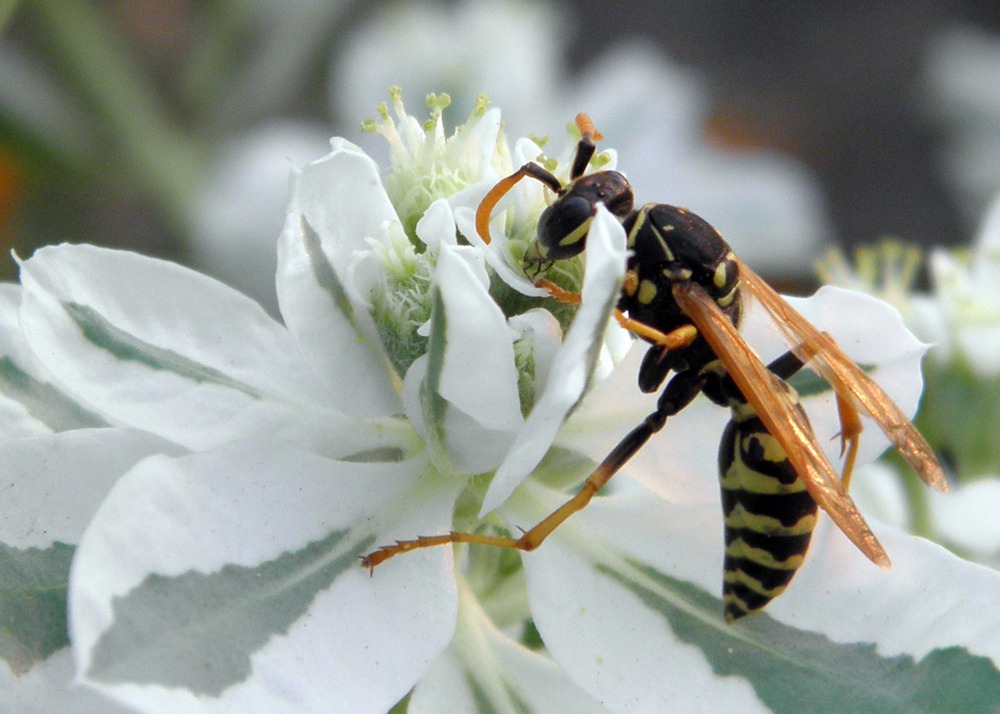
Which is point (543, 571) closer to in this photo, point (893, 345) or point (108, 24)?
point (893, 345)

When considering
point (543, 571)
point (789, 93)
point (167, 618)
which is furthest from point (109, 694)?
point (789, 93)

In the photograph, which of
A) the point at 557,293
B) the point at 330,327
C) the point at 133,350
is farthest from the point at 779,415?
the point at 133,350

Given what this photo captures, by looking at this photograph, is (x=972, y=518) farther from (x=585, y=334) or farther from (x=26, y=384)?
(x=26, y=384)

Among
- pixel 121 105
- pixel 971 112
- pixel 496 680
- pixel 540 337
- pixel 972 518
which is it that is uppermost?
pixel 540 337

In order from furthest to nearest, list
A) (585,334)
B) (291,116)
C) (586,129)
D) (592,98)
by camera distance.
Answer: (291,116)
(592,98)
(586,129)
(585,334)

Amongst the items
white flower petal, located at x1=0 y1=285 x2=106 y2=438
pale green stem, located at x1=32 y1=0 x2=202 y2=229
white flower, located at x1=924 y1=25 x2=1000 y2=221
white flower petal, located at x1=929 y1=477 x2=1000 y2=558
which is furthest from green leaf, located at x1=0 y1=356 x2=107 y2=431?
white flower, located at x1=924 y1=25 x2=1000 y2=221

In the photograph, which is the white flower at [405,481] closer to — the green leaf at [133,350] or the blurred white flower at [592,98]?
the green leaf at [133,350]

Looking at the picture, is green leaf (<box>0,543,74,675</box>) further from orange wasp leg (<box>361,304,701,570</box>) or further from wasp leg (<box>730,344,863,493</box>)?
wasp leg (<box>730,344,863,493</box>)
